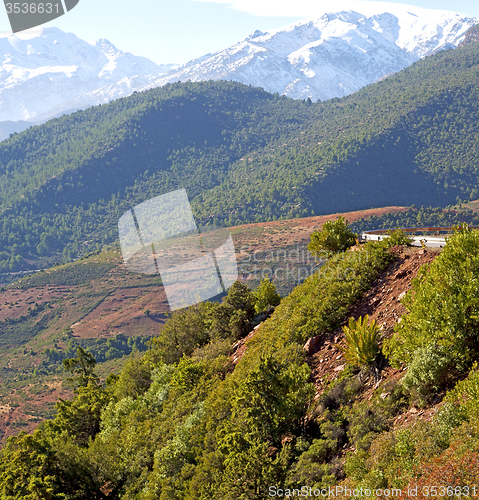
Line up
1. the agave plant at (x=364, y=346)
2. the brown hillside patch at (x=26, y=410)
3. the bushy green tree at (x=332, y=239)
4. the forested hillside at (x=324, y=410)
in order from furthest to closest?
the brown hillside patch at (x=26, y=410) < the bushy green tree at (x=332, y=239) < the agave plant at (x=364, y=346) < the forested hillside at (x=324, y=410)

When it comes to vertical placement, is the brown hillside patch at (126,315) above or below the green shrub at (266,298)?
below

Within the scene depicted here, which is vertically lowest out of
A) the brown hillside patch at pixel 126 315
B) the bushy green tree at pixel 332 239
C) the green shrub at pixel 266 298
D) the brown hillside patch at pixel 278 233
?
the brown hillside patch at pixel 126 315

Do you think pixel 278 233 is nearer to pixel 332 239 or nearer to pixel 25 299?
pixel 25 299

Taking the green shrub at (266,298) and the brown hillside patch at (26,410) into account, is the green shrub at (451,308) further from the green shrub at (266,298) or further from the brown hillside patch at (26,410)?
the brown hillside patch at (26,410)

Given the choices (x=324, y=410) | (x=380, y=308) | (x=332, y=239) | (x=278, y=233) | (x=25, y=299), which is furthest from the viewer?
(x=25, y=299)

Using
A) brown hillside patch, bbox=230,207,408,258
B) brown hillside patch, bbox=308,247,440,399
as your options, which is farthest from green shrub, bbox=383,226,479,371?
brown hillside patch, bbox=230,207,408,258

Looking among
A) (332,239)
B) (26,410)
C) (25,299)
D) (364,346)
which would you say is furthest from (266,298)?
(25,299)

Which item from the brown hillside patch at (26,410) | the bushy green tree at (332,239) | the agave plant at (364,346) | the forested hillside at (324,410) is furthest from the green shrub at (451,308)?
the brown hillside patch at (26,410)

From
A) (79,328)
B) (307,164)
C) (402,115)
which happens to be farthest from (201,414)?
(402,115)

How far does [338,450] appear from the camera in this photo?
12.6 metres

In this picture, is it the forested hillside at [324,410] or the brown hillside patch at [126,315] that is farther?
the brown hillside patch at [126,315]

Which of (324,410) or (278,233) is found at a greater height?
(324,410)

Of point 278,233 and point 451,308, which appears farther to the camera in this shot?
point 278,233

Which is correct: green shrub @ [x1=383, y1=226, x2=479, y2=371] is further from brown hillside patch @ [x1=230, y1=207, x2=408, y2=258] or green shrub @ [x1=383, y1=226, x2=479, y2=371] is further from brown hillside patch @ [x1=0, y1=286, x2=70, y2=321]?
brown hillside patch @ [x1=0, y1=286, x2=70, y2=321]
